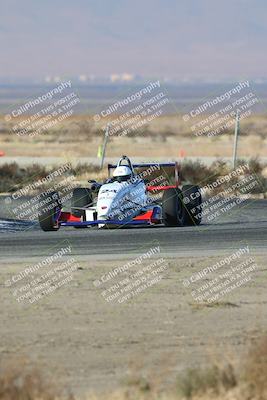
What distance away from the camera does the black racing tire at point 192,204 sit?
27.7 meters

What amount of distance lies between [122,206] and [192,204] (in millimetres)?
1882

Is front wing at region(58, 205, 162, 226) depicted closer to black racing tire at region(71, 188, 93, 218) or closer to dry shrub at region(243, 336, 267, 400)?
black racing tire at region(71, 188, 93, 218)

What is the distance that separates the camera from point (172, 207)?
89.0 ft

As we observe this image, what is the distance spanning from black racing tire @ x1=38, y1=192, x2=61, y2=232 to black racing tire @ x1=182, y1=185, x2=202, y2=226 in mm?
2701

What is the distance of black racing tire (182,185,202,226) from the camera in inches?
1092

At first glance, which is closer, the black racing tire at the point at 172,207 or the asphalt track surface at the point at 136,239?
the asphalt track surface at the point at 136,239

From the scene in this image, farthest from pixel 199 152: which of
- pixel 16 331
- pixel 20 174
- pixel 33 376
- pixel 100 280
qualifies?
pixel 33 376

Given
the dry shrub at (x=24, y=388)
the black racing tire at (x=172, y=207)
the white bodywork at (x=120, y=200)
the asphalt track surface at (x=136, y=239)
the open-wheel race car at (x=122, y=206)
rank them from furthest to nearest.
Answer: the black racing tire at (x=172, y=207) → the open-wheel race car at (x=122, y=206) → the white bodywork at (x=120, y=200) → the asphalt track surface at (x=136, y=239) → the dry shrub at (x=24, y=388)

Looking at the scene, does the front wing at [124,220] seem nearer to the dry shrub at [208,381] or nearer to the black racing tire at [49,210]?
the black racing tire at [49,210]

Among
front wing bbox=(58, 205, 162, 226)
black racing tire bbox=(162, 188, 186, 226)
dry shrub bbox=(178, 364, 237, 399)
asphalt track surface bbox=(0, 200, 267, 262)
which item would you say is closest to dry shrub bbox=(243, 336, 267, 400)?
dry shrub bbox=(178, 364, 237, 399)

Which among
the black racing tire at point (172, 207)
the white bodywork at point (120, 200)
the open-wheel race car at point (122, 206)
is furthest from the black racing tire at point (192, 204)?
the white bodywork at point (120, 200)

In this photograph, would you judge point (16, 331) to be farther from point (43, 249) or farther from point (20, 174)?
point (20, 174)

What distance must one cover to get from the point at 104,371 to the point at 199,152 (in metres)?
54.9

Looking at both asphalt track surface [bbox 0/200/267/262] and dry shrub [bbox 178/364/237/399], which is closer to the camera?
dry shrub [bbox 178/364/237/399]
